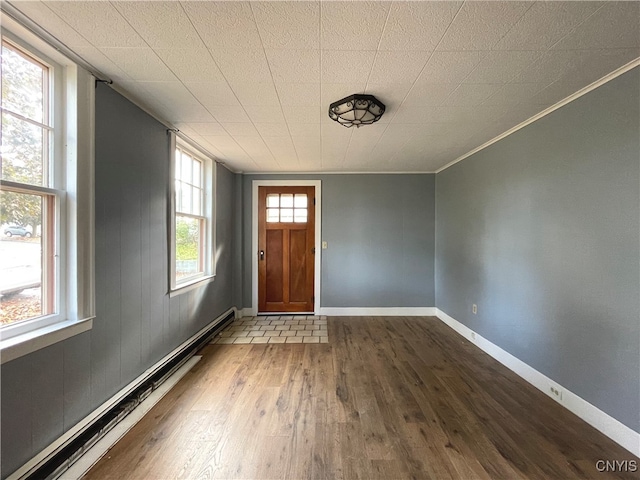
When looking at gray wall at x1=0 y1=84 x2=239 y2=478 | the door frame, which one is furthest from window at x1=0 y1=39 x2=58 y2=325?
the door frame

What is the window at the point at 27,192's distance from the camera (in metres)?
1.28

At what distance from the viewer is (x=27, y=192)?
1.36 metres

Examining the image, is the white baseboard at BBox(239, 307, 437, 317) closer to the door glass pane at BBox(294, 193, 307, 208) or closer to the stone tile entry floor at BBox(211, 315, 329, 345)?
the stone tile entry floor at BBox(211, 315, 329, 345)

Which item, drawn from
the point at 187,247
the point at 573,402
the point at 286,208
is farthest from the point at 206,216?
the point at 573,402

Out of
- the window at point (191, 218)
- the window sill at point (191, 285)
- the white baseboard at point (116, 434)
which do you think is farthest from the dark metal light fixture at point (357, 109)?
the white baseboard at point (116, 434)

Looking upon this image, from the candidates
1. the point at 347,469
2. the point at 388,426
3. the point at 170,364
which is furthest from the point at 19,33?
the point at 388,426

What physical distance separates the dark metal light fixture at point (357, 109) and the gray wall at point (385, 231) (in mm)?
2221

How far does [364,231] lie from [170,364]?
3.09 metres

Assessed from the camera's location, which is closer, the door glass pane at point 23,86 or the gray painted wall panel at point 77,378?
the door glass pane at point 23,86

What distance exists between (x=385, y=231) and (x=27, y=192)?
12.9ft

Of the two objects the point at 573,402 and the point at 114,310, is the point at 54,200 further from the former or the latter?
the point at 573,402

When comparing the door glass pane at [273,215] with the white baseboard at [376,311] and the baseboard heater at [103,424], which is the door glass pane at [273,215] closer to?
the white baseboard at [376,311]

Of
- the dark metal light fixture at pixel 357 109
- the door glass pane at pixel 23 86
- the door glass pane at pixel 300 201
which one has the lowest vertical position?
the door glass pane at pixel 300 201

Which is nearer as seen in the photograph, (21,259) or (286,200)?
(21,259)
